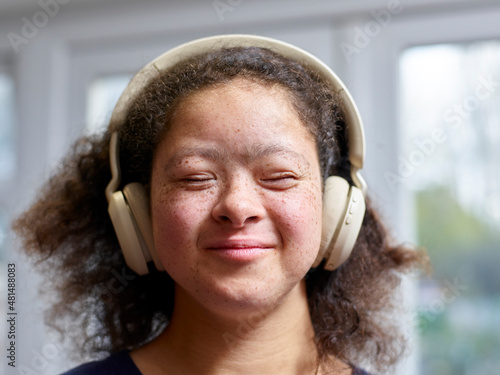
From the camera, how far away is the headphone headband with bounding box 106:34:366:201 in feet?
3.24

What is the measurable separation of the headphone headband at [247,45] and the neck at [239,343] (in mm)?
270

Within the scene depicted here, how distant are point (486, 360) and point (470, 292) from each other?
0.75 feet

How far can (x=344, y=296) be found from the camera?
43.8 inches

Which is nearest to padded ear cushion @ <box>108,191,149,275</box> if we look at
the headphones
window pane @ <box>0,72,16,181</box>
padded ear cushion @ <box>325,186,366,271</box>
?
the headphones

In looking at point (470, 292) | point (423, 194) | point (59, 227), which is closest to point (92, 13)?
point (59, 227)

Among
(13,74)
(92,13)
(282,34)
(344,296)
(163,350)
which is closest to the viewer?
(163,350)

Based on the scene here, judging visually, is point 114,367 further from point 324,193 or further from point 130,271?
point 324,193

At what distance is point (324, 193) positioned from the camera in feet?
3.22

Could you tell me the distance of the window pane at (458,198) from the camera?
1.76 metres

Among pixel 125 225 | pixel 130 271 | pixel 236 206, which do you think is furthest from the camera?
pixel 130 271

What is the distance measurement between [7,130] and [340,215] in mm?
1744

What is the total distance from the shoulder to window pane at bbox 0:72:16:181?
4.48 ft

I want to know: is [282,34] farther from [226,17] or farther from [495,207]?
[495,207]

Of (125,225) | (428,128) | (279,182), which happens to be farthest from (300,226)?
(428,128)
